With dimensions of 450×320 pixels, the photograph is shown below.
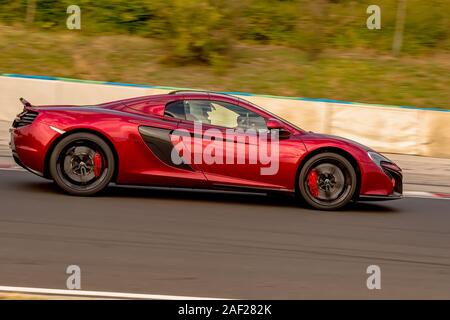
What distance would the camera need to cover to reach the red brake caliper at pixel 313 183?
9578mm

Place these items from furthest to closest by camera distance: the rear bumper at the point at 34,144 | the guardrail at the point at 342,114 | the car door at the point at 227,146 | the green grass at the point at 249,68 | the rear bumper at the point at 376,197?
1. the green grass at the point at 249,68
2. the guardrail at the point at 342,114
3. the rear bumper at the point at 376,197
4. the car door at the point at 227,146
5. the rear bumper at the point at 34,144

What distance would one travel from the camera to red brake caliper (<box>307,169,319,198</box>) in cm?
958

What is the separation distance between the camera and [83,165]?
30.5ft

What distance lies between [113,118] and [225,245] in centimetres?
245

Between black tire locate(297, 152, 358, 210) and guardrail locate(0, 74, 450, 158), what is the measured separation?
6.79 metres

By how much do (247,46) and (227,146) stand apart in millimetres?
14369

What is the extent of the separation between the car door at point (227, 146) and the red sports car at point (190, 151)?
0.01 m

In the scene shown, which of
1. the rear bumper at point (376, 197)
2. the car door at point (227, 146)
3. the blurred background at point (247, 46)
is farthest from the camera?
the blurred background at point (247, 46)

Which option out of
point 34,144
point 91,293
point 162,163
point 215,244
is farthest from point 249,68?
point 91,293

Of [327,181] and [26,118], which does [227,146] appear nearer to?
[327,181]

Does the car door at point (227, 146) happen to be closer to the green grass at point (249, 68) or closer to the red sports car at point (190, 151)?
the red sports car at point (190, 151)

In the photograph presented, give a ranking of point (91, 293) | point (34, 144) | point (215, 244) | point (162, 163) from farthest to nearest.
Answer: point (162, 163) → point (34, 144) → point (215, 244) → point (91, 293)

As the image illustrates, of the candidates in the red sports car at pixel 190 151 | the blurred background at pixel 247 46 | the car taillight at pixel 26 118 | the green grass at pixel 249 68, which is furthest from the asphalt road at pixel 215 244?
the blurred background at pixel 247 46
